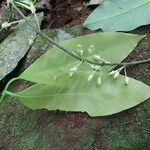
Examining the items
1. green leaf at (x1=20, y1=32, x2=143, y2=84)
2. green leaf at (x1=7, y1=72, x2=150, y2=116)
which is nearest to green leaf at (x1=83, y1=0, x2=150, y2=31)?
green leaf at (x1=20, y1=32, x2=143, y2=84)

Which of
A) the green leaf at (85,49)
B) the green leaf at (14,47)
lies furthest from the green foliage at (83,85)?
the green leaf at (14,47)

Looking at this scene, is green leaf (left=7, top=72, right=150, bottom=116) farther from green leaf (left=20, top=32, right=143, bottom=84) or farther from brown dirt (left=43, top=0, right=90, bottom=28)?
brown dirt (left=43, top=0, right=90, bottom=28)

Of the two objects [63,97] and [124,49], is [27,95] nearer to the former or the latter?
[63,97]

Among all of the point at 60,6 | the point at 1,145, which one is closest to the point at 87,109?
the point at 1,145

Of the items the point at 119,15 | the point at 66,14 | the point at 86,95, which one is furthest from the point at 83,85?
the point at 66,14

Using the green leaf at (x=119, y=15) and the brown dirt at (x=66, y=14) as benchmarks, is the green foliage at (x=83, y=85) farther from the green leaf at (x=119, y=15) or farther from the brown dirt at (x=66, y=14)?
the brown dirt at (x=66, y=14)

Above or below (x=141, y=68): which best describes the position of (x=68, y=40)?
above
